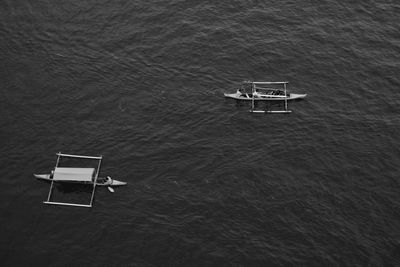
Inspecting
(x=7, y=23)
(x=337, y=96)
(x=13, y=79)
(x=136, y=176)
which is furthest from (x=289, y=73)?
(x=7, y=23)

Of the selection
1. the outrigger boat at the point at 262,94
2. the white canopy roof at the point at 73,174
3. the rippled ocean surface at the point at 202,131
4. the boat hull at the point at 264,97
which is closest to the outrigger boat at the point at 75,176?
the white canopy roof at the point at 73,174

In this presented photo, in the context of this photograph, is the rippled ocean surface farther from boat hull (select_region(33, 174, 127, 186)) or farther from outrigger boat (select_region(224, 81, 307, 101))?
outrigger boat (select_region(224, 81, 307, 101))

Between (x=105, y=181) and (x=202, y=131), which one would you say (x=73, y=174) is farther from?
(x=202, y=131)

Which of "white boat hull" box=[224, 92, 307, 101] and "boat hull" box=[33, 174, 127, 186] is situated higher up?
"white boat hull" box=[224, 92, 307, 101]

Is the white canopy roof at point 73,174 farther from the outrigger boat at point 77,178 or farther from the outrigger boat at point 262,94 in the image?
the outrigger boat at point 262,94

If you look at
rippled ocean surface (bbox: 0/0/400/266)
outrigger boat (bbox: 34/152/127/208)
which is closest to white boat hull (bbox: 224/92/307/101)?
rippled ocean surface (bbox: 0/0/400/266)

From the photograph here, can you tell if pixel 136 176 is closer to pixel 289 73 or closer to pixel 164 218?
pixel 164 218

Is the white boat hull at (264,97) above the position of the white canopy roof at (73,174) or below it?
above
